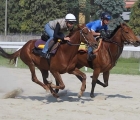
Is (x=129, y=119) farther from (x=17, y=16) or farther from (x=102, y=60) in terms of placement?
(x=17, y=16)

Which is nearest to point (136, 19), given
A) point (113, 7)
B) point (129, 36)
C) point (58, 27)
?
point (113, 7)

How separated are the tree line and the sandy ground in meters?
35.9

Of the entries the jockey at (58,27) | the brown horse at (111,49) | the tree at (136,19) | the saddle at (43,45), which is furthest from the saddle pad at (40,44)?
the tree at (136,19)

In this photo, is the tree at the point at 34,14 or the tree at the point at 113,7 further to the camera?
the tree at the point at 34,14

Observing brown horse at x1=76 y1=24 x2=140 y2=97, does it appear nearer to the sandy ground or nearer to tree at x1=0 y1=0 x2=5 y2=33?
the sandy ground

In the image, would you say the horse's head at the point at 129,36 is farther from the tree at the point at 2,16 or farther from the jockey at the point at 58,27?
the tree at the point at 2,16

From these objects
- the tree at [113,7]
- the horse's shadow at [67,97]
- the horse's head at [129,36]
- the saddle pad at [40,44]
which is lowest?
the tree at [113,7]

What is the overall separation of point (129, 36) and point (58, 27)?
5.81ft

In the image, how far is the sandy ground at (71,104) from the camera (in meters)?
8.60

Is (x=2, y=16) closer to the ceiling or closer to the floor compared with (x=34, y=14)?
closer to the floor

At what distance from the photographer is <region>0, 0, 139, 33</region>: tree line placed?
2009 inches

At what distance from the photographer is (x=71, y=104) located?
33.2 feet

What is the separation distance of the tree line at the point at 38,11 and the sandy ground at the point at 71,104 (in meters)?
35.9

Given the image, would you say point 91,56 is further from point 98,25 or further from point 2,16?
point 2,16
